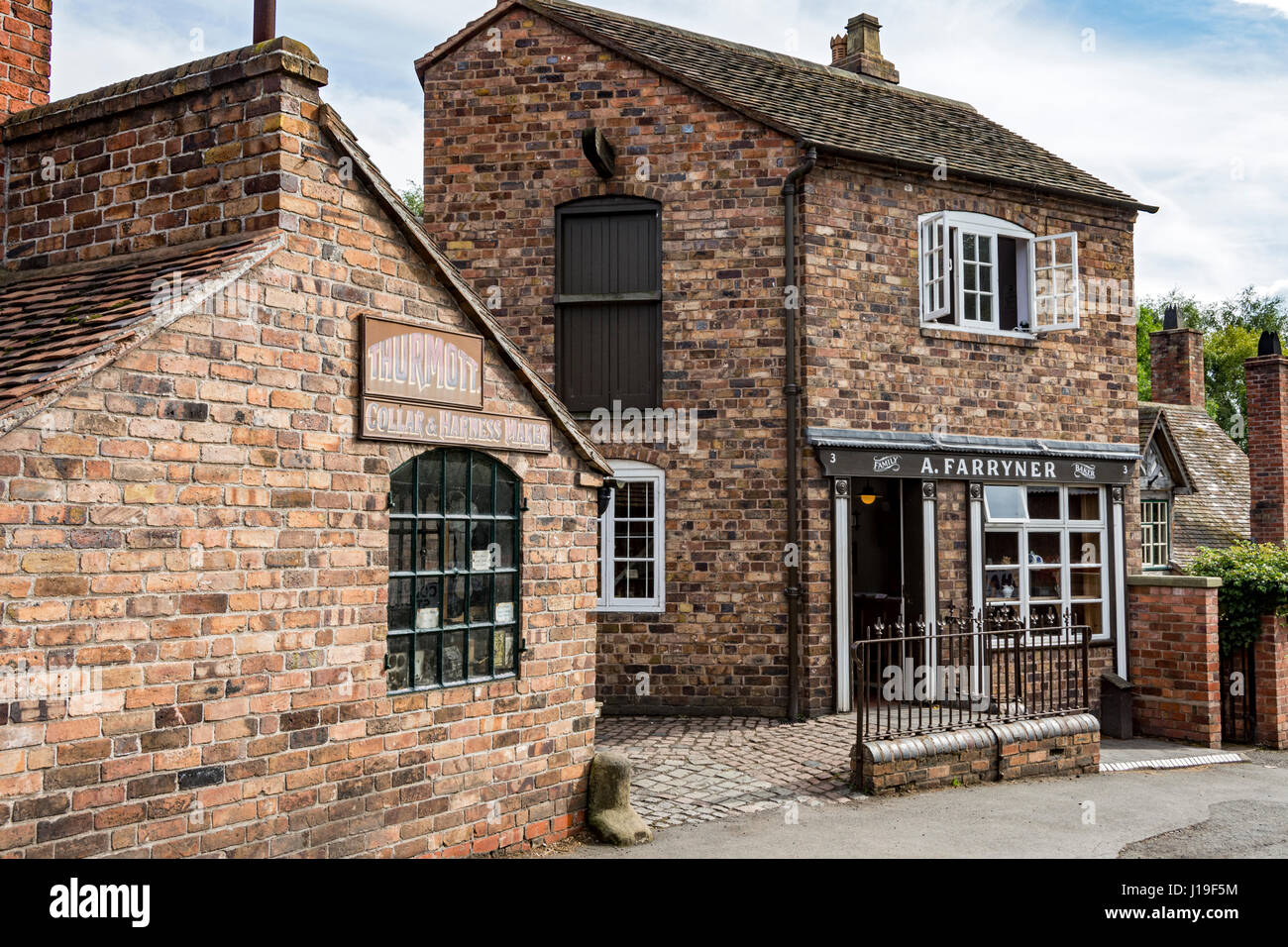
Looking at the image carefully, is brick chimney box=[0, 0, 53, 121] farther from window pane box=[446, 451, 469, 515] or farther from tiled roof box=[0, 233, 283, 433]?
window pane box=[446, 451, 469, 515]

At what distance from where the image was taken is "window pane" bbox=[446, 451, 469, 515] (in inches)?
271

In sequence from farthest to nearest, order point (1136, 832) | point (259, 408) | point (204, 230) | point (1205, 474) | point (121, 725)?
point (1205, 474) → point (1136, 832) → point (204, 230) → point (259, 408) → point (121, 725)

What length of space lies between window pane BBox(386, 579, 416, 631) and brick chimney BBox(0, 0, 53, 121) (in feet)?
14.1

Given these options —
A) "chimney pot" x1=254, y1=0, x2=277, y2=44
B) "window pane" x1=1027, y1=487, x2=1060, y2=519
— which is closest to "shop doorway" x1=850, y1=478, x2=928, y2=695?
"window pane" x1=1027, y1=487, x2=1060, y2=519

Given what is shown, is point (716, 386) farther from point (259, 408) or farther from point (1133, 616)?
point (259, 408)

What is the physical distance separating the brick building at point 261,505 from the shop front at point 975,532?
16.9ft

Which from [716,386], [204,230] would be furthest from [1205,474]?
[204,230]

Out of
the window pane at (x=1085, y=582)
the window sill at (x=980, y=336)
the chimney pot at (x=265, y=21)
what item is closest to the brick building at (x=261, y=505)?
the chimney pot at (x=265, y=21)

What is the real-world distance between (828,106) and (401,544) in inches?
386

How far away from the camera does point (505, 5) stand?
42.5 feet

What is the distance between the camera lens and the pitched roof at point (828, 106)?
12.6m

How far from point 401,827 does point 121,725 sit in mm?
1989

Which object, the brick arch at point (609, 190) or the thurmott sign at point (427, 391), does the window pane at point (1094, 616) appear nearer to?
the brick arch at point (609, 190)

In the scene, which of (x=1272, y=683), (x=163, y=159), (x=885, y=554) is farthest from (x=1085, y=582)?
(x=163, y=159)
